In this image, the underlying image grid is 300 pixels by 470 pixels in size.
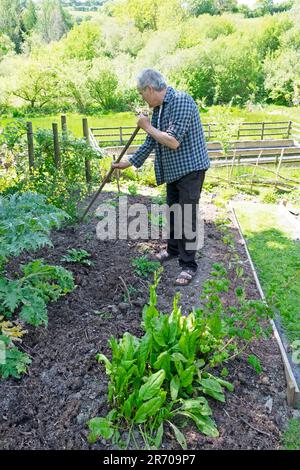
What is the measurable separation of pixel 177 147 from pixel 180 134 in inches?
5.5

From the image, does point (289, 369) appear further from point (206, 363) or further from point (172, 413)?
point (172, 413)

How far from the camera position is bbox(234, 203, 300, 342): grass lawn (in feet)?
13.1

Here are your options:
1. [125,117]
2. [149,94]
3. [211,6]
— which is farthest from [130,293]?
[211,6]

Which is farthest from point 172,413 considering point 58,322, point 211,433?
point 58,322

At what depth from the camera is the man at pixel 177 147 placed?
145 inches

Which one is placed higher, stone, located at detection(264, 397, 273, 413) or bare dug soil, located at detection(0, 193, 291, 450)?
bare dug soil, located at detection(0, 193, 291, 450)

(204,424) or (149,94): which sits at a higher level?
(149,94)

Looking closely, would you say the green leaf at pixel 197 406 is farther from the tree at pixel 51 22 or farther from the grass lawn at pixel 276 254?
the tree at pixel 51 22

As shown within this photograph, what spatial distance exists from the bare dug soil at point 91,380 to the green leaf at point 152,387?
0.25 m

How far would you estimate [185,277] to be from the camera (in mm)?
4117

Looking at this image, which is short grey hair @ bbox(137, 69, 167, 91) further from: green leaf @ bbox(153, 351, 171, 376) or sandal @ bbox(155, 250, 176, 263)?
green leaf @ bbox(153, 351, 171, 376)

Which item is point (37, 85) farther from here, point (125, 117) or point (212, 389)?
point (212, 389)

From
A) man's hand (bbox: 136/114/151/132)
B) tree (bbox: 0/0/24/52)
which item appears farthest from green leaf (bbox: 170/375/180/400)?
tree (bbox: 0/0/24/52)

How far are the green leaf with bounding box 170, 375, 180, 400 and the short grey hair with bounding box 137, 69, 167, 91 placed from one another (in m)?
2.36
